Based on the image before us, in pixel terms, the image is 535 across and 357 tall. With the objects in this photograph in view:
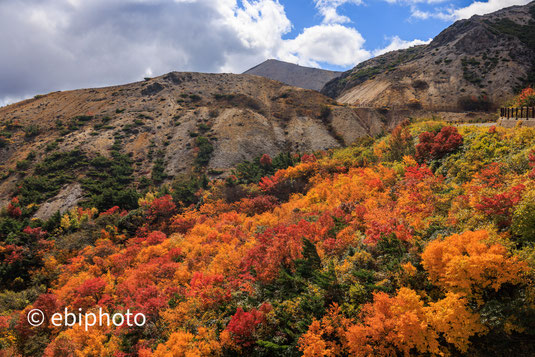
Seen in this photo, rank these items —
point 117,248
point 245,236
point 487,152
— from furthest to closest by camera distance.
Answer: point 117,248 < point 245,236 < point 487,152

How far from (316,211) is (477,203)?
43.8ft

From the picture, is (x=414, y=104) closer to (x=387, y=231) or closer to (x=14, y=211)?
(x=387, y=231)

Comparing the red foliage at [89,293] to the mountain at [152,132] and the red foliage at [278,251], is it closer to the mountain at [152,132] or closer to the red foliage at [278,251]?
the red foliage at [278,251]

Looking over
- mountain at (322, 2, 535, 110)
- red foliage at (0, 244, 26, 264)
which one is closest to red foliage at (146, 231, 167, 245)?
red foliage at (0, 244, 26, 264)

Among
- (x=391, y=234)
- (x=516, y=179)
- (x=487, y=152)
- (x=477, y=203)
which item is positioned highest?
(x=487, y=152)

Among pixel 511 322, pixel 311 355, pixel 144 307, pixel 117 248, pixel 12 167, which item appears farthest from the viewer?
pixel 12 167

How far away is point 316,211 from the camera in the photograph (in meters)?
24.4

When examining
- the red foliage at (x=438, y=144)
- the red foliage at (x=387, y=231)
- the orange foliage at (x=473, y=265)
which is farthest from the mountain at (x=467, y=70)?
the orange foliage at (x=473, y=265)

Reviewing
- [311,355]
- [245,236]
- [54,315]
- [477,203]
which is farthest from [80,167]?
[477,203]

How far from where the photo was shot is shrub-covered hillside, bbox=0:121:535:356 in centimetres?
889

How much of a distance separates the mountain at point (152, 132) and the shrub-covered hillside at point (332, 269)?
18720 mm

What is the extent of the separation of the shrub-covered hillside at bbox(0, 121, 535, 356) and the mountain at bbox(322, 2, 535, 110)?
135ft

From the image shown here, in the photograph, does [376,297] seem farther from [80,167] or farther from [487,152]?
[80,167]

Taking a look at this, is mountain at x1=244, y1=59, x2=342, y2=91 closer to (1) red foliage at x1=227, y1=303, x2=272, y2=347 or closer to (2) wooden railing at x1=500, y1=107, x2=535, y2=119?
(2) wooden railing at x1=500, y1=107, x2=535, y2=119
